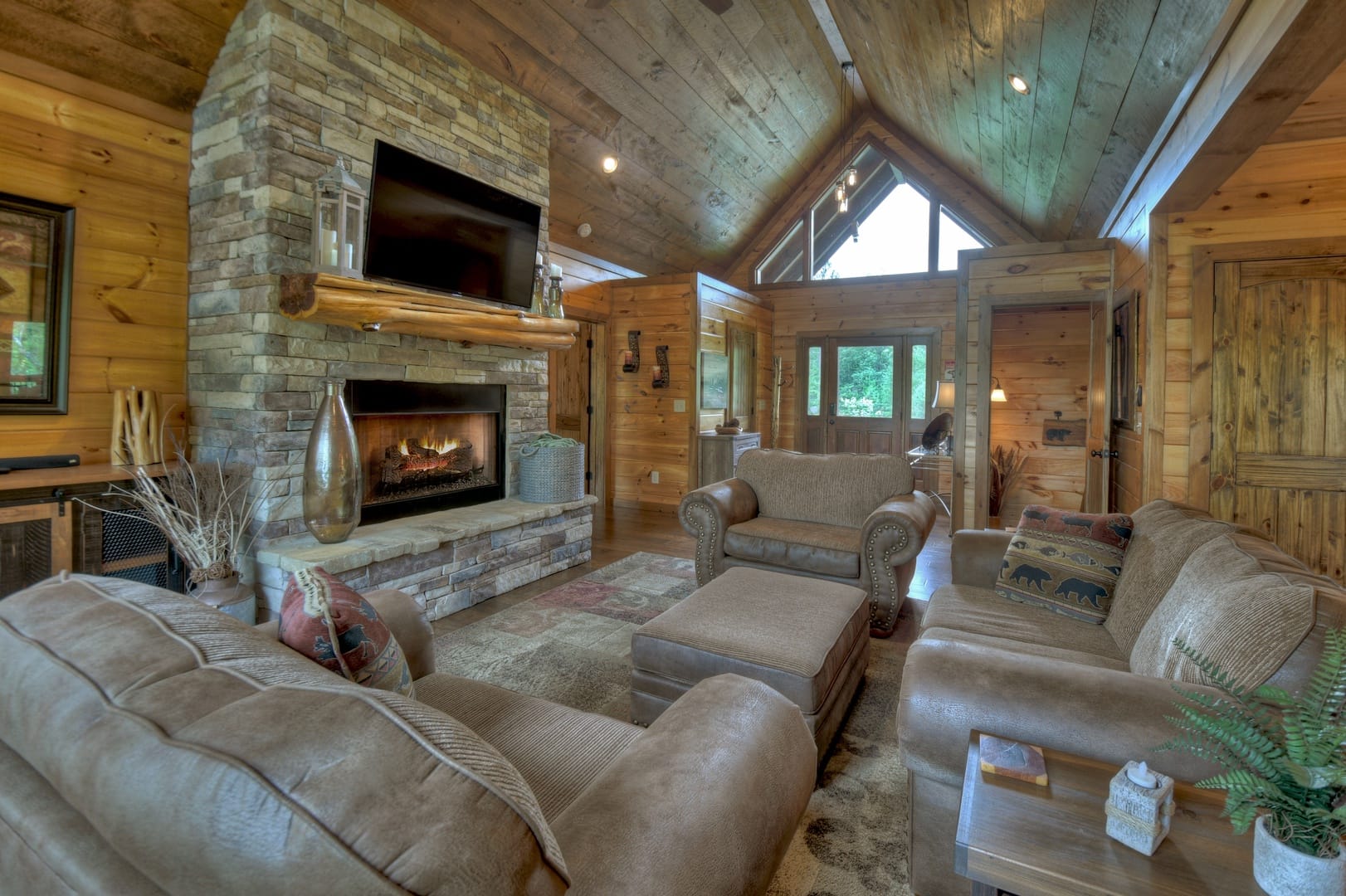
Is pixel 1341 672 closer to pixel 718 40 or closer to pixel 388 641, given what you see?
pixel 388 641

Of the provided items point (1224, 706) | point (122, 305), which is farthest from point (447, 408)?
point (1224, 706)

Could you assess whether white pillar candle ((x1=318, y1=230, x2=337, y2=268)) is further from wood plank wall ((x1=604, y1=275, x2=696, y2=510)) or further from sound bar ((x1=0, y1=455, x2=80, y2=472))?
wood plank wall ((x1=604, y1=275, x2=696, y2=510))

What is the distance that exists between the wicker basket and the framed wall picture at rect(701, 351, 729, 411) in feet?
8.89

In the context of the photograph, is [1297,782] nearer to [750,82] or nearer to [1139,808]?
[1139,808]

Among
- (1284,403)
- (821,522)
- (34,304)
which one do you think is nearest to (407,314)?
(34,304)

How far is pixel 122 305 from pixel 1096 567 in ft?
14.5

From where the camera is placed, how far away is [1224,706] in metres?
0.96

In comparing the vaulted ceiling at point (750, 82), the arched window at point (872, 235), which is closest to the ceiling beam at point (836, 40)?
the vaulted ceiling at point (750, 82)

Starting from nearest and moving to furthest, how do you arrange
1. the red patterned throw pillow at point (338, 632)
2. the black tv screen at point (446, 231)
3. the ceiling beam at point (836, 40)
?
the red patterned throw pillow at point (338, 632) < the black tv screen at point (446, 231) < the ceiling beam at point (836, 40)

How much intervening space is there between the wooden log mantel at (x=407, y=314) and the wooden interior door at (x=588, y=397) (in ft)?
8.07

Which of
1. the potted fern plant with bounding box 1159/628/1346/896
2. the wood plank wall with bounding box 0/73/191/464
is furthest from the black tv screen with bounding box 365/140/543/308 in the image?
the potted fern plant with bounding box 1159/628/1346/896

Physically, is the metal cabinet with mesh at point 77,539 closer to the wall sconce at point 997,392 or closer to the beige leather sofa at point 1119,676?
the beige leather sofa at point 1119,676

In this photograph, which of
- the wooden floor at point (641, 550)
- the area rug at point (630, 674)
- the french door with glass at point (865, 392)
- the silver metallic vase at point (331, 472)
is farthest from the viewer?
the french door with glass at point (865, 392)

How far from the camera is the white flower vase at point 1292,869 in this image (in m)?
0.87
